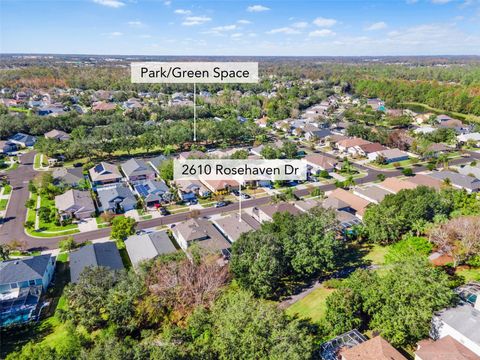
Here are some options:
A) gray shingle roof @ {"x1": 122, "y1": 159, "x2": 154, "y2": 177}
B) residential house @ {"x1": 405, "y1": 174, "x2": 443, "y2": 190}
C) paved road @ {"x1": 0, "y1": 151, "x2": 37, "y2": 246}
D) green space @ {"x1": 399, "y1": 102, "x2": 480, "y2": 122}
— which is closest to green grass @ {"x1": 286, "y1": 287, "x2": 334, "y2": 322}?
residential house @ {"x1": 405, "y1": 174, "x2": 443, "y2": 190}

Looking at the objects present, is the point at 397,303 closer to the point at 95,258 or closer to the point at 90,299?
the point at 90,299

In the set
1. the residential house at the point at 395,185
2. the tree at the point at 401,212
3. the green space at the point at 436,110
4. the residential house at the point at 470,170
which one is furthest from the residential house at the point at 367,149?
the green space at the point at 436,110

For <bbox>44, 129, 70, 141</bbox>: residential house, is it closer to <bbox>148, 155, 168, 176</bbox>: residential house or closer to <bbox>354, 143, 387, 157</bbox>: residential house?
<bbox>148, 155, 168, 176</bbox>: residential house

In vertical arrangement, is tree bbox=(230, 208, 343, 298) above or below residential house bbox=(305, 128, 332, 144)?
below

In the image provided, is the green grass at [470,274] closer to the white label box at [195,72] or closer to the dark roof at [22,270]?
the white label box at [195,72]

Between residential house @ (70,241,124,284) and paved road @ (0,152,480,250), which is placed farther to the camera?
paved road @ (0,152,480,250)
